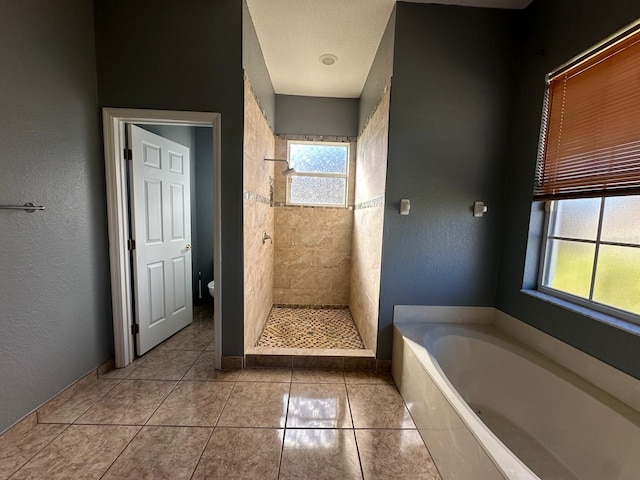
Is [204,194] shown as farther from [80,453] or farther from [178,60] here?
[80,453]

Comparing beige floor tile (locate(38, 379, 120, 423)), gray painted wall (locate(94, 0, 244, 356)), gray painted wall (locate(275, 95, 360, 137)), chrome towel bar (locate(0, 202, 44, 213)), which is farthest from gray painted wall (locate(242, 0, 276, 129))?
beige floor tile (locate(38, 379, 120, 423))

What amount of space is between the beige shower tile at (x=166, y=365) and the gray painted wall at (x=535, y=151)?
2566 mm

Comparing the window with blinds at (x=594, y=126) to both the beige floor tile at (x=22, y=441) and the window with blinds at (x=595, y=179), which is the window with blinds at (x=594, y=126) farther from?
the beige floor tile at (x=22, y=441)

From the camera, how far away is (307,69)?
8.89 ft

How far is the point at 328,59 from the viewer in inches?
98.7

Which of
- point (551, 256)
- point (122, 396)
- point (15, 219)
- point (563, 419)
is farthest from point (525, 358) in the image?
point (15, 219)

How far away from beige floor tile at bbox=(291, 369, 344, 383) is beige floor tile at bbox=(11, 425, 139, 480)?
3.38ft

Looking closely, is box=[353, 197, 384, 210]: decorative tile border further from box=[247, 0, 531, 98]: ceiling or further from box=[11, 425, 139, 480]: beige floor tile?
box=[11, 425, 139, 480]: beige floor tile

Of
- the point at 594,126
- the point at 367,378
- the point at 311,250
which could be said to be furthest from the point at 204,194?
the point at 594,126

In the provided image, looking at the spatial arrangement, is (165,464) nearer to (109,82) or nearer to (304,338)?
(304,338)

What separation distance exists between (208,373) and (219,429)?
1.97 feet

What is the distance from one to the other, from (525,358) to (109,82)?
3.35 metres

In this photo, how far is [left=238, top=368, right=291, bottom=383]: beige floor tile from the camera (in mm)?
1969

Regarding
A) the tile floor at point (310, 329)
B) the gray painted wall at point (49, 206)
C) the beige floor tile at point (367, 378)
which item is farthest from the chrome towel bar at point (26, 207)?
the beige floor tile at point (367, 378)
